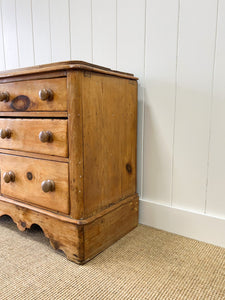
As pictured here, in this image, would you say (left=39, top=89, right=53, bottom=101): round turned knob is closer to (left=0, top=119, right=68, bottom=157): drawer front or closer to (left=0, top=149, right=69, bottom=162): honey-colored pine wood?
(left=0, top=119, right=68, bottom=157): drawer front

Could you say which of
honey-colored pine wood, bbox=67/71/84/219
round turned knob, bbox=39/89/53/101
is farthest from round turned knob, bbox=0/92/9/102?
honey-colored pine wood, bbox=67/71/84/219

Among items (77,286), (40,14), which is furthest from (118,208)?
(40,14)

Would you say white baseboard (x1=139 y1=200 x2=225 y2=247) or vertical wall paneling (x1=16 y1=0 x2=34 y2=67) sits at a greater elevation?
vertical wall paneling (x1=16 y1=0 x2=34 y2=67)

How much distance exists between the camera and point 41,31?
1.58 m

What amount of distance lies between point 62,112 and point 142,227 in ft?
2.32

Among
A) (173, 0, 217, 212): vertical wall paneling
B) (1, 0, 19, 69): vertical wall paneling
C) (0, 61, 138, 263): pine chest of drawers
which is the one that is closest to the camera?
(0, 61, 138, 263): pine chest of drawers

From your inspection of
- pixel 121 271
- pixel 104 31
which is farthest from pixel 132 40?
pixel 121 271

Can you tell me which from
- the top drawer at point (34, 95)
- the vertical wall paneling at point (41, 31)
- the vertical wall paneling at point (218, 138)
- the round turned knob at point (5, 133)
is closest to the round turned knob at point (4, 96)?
the top drawer at point (34, 95)

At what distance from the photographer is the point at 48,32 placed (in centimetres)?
155

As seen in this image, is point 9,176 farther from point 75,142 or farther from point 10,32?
point 10,32

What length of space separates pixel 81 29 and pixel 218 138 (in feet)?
3.09

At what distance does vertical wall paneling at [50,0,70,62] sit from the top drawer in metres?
0.54

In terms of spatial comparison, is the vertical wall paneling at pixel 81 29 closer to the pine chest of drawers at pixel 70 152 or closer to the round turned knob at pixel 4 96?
the pine chest of drawers at pixel 70 152

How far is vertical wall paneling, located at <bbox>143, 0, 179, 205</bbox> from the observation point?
3.67 feet
